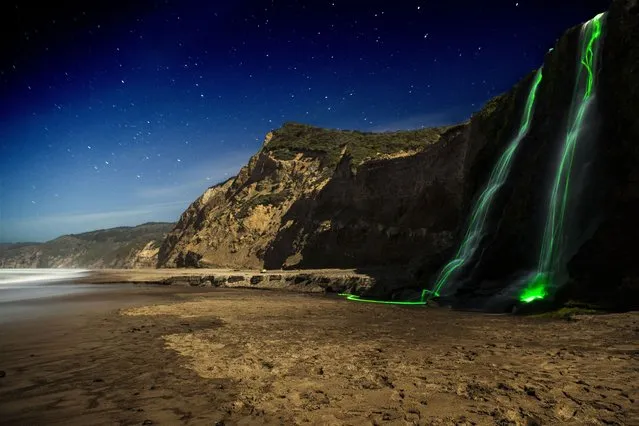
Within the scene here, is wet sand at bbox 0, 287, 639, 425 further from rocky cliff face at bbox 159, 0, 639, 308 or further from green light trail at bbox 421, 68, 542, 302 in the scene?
green light trail at bbox 421, 68, 542, 302

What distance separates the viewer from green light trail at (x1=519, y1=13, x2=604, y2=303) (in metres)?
12.5

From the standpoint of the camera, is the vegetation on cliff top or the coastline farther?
the vegetation on cliff top

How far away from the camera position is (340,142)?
170 ft

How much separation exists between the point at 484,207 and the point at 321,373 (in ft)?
48.3

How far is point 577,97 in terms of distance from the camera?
14.1 m

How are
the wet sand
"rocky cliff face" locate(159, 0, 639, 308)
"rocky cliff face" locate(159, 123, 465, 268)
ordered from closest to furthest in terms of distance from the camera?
1. the wet sand
2. "rocky cliff face" locate(159, 0, 639, 308)
3. "rocky cliff face" locate(159, 123, 465, 268)

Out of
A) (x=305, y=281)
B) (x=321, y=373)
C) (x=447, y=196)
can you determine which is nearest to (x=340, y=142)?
(x=447, y=196)

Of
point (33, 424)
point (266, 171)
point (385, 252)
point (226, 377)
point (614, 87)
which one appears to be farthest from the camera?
point (266, 171)

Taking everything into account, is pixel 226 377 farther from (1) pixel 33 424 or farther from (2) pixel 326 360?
(1) pixel 33 424

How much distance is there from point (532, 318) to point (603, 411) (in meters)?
7.29

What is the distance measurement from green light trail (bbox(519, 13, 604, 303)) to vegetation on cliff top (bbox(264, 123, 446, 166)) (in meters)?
21.4

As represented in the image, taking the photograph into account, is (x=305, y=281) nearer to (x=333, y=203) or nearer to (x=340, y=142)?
(x=333, y=203)

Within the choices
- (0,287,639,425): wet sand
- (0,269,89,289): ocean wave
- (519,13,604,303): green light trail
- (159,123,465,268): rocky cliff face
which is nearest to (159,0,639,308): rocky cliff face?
(159,123,465,268): rocky cliff face

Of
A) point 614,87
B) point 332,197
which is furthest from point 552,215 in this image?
point 332,197
